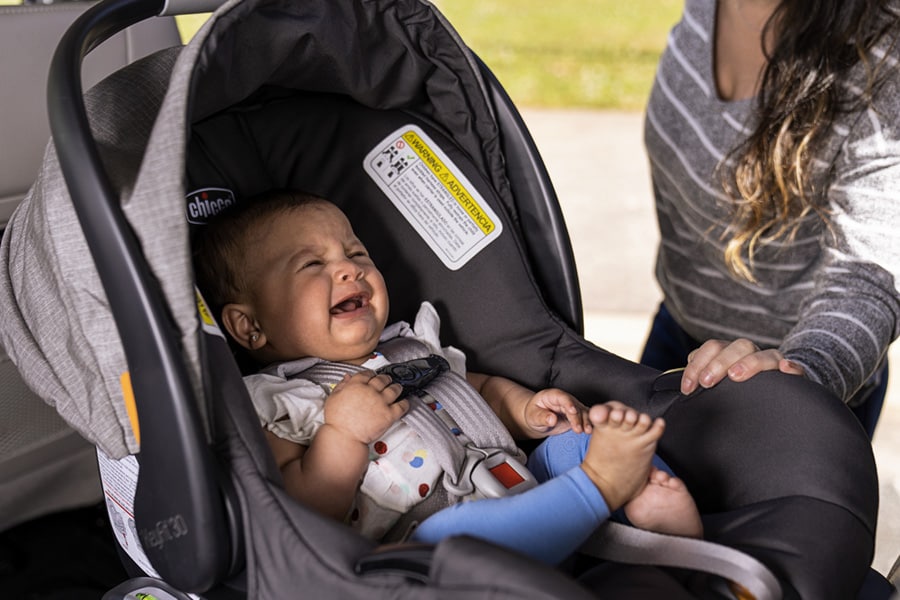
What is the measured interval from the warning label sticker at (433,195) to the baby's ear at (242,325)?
0.91ft

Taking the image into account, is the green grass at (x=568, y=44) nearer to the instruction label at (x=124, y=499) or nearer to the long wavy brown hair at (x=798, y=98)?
the long wavy brown hair at (x=798, y=98)

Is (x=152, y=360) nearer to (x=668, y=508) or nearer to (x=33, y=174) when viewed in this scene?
(x=668, y=508)

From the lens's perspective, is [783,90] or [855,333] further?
[783,90]

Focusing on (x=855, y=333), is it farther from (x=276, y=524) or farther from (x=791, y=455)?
(x=276, y=524)

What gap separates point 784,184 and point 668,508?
55cm

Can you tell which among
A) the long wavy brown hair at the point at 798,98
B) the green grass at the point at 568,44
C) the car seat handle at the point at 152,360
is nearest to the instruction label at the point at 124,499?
the car seat handle at the point at 152,360

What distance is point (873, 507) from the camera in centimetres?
99

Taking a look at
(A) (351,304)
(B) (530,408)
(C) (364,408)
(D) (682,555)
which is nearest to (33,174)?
(A) (351,304)

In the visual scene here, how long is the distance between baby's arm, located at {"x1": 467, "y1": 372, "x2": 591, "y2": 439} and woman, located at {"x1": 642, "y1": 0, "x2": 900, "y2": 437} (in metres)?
0.14

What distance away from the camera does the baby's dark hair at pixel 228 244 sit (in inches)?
49.4

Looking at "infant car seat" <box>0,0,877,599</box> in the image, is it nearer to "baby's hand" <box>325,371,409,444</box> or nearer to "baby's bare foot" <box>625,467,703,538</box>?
"baby's bare foot" <box>625,467,703,538</box>

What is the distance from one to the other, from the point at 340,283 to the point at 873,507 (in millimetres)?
665

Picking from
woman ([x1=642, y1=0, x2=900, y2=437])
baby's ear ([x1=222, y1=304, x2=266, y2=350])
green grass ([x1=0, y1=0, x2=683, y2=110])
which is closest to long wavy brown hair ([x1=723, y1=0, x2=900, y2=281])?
woman ([x1=642, y1=0, x2=900, y2=437])

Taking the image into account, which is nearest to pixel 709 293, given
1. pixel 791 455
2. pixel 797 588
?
pixel 791 455
